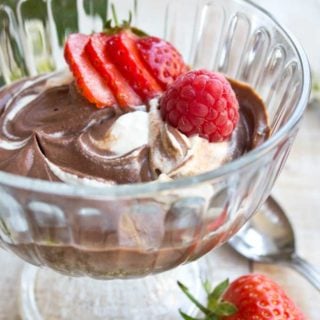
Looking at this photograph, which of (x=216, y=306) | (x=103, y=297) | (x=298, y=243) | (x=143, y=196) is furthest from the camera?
(x=298, y=243)

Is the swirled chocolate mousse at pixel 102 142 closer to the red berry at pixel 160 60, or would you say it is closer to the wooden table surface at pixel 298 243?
the red berry at pixel 160 60

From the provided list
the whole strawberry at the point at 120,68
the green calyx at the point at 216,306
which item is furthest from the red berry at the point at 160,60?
the green calyx at the point at 216,306

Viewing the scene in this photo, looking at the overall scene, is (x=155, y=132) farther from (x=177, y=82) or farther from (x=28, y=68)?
(x=28, y=68)

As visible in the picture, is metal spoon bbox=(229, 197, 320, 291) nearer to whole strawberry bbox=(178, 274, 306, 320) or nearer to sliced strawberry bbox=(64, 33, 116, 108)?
whole strawberry bbox=(178, 274, 306, 320)

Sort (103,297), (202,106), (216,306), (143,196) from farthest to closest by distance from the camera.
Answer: (103,297) → (216,306) → (202,106) → (143,196)

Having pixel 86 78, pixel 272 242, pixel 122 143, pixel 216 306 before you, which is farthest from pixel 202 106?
pixel 272 242

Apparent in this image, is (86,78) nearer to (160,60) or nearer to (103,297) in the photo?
(160,60)
